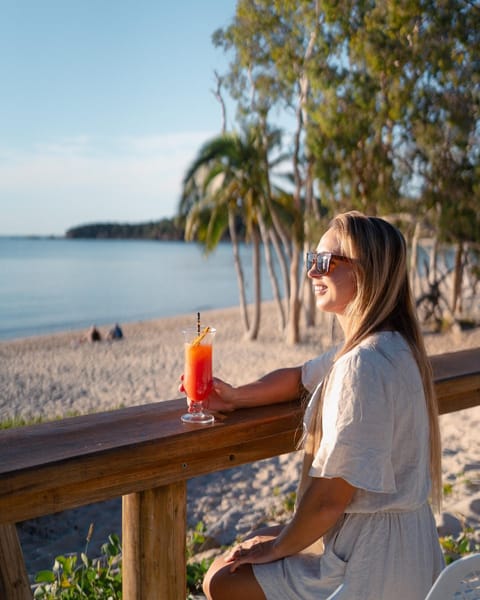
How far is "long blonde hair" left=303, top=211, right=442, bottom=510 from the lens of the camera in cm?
167

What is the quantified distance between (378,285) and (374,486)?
1.54 ft

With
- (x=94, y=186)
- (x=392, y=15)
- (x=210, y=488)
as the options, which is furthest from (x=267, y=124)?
(x=94, y=186)

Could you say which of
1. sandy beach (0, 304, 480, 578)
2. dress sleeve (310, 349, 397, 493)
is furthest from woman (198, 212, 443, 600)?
sandy beach (0, 304, 480, 578)

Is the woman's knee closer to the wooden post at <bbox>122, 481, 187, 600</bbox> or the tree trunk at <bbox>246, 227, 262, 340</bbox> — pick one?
the wooden post at <bbox>122, 481, 187, 600</bbox>

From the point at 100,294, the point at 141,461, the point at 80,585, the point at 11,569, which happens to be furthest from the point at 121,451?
the point at 100,294

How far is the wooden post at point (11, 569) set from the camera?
1.77m

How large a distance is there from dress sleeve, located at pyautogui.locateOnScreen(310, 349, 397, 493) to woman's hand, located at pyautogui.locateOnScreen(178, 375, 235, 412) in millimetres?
428

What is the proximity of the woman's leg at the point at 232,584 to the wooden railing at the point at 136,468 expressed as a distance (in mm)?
128

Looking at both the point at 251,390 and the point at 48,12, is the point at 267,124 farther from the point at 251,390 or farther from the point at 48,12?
the point at 48,12

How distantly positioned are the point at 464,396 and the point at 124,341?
16.2 m

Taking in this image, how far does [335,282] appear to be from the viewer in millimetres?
1767

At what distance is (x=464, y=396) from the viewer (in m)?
2.45

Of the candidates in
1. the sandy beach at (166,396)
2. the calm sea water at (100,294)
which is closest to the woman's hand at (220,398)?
the sandy beach at (166,396)

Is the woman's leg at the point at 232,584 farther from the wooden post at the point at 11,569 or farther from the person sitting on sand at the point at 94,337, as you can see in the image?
the person sitting on sand at the point at 94,337
